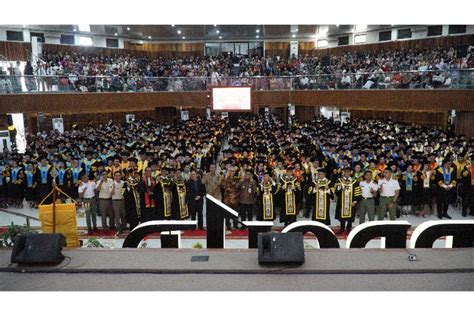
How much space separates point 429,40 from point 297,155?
16888 mm

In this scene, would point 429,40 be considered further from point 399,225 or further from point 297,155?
point 399,225

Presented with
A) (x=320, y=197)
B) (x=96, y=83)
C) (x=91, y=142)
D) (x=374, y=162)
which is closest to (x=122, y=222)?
(x=320, y=197)

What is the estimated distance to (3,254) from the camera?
5.06 meters

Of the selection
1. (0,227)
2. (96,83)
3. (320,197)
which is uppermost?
(96,83)

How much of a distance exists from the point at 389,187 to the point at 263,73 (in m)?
12.9

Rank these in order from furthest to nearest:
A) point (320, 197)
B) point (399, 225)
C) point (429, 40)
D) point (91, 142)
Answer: point (429, 40) < point (91, 142) < point (320, 197) < point (399, 225)

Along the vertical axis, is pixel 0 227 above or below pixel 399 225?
below

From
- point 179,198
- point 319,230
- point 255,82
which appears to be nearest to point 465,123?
point 255,82

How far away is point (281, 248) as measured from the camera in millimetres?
4641

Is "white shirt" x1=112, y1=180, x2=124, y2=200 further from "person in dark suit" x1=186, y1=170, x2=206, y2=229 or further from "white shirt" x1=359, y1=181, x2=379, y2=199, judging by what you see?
"white shirt" x1=359, y1=181, x2=379, y2=199

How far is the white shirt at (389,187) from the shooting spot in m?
9.25

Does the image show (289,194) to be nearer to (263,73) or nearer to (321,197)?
(321,197)

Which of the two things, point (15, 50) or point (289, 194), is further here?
point (15, 50)

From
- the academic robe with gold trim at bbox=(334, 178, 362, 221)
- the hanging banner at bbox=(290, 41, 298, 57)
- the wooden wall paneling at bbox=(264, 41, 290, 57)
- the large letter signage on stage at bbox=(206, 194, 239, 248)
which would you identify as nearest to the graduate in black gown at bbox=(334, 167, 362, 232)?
the academic robe with gold trim at bbox=(334, 178, 362, 221)
